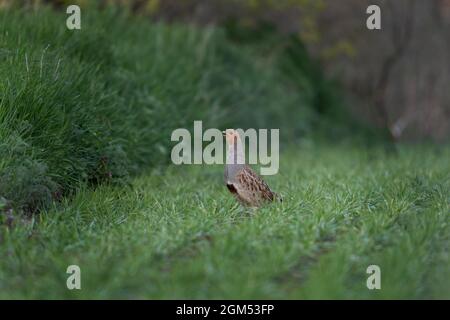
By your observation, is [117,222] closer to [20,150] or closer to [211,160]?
[20,150]

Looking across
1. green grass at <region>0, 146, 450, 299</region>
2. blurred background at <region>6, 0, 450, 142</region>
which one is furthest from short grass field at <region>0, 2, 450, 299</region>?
blurred background at <region>6, 0, 450, 142</region>

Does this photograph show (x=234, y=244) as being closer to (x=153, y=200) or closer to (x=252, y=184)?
(x=252, y=184)

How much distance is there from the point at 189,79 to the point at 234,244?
24.7 ft

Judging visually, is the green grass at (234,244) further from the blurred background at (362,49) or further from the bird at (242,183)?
the blurred background at (362,49)

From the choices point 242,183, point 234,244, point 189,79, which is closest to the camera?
point 234,244

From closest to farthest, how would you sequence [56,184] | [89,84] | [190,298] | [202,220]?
[190,298] → [202,220] → [56,184] → [89,84]

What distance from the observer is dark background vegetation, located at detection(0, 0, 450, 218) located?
7066mm

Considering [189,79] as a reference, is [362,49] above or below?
above

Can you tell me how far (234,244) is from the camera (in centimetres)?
530

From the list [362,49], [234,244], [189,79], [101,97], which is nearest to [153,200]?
[101,97]

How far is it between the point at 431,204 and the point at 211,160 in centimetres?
449

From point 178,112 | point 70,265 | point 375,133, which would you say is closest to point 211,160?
point 178,112

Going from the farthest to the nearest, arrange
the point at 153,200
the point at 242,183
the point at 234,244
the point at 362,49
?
the point at 362,49 → the point at 153,200 → the point at 242,183 → the point at 234,244

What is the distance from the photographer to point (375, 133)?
723 inches
